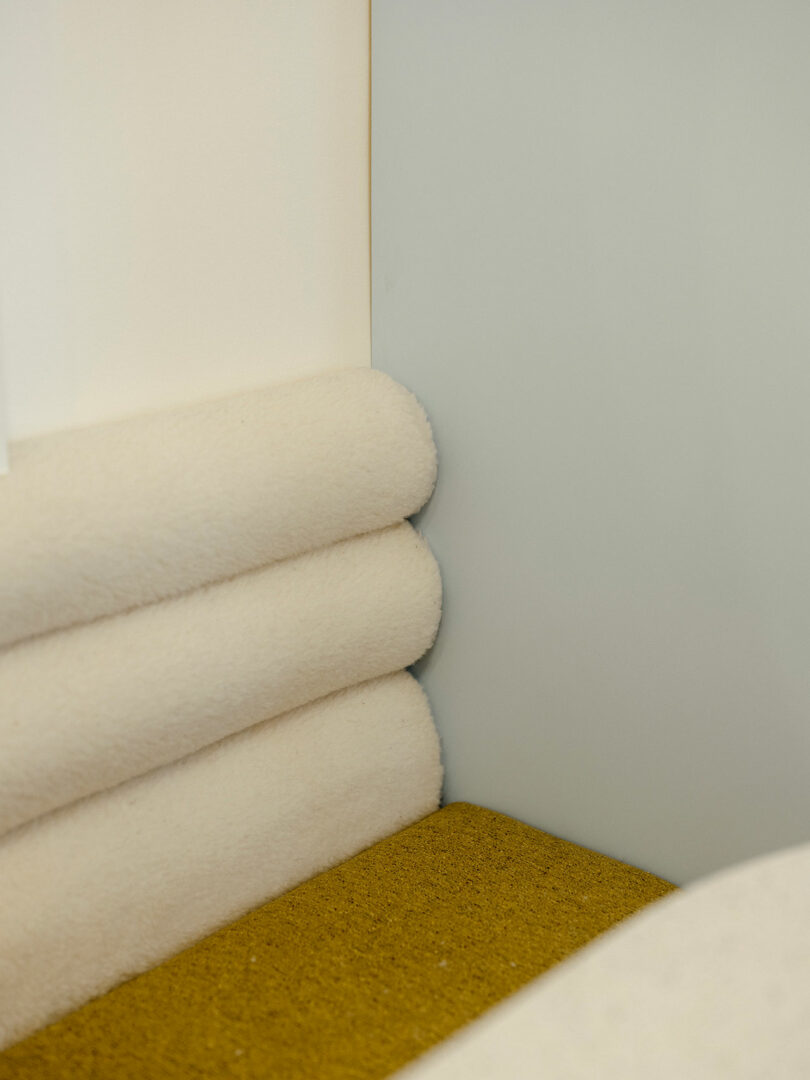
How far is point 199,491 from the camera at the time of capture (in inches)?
34.0

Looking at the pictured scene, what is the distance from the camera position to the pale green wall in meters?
0.84

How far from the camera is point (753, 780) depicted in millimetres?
919

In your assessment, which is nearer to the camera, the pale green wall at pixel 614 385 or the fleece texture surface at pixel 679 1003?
the fleece texture surface at pixel 679 1003

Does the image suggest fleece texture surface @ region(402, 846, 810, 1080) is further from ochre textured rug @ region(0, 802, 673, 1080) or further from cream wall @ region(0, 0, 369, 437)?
cream wall @ region(0, 0, 369, 437)

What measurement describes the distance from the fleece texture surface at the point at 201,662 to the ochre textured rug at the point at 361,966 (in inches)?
6.0

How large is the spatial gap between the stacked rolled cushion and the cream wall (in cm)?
5

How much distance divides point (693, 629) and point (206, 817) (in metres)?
0.42

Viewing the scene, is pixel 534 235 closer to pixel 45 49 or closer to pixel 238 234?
pixel 238 234

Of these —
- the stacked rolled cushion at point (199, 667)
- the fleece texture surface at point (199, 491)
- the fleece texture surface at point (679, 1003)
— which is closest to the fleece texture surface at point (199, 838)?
the stacked rolled cushion at point (199, 667)

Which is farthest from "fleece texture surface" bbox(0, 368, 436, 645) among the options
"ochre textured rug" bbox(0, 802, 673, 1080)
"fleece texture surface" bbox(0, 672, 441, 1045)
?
"ochre textured rug" bbox(0, 802, 673, 1080)

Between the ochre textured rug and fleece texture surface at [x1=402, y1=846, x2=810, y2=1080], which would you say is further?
the ochre textured rug

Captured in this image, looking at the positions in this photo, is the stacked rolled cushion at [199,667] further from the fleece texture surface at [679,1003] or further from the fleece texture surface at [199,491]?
the fleece texture surface at [679,1003]

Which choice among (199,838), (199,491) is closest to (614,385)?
(199,491)

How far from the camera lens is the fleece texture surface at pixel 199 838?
2.61 ft
